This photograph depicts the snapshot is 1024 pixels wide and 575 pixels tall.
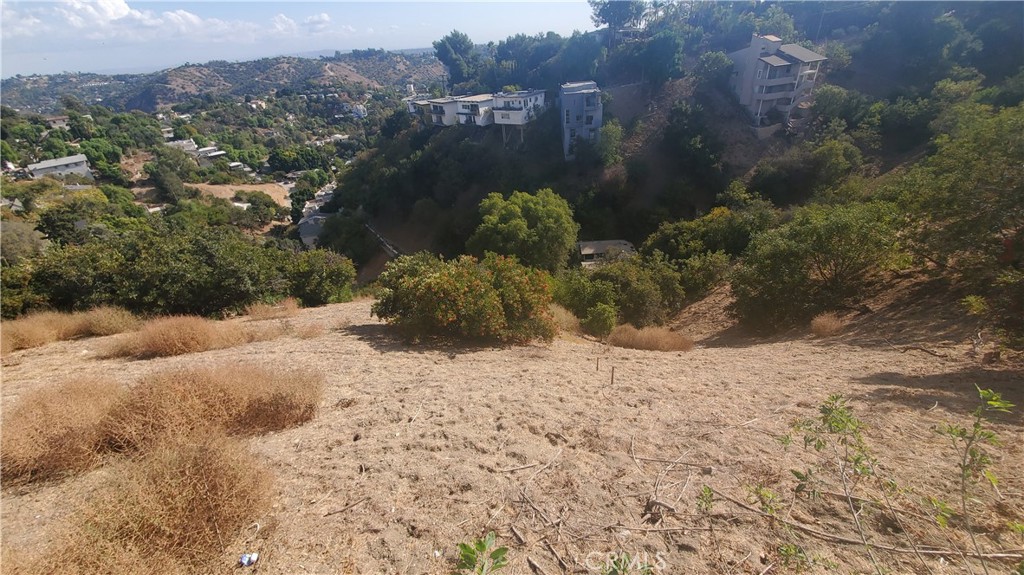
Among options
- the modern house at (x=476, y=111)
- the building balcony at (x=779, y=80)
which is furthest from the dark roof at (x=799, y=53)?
the modern house at (x=476, y=111)

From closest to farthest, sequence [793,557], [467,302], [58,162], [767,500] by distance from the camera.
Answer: [793,557] < [767,500] < [467,302] < [58,162]

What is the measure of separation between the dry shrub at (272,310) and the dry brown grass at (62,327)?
8.24 feet

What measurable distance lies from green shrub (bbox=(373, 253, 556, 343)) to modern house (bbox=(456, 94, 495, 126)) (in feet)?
105

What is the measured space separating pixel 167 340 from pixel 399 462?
6427 millimetres

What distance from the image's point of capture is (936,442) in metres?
4.73

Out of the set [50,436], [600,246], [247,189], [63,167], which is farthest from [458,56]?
[50,436]

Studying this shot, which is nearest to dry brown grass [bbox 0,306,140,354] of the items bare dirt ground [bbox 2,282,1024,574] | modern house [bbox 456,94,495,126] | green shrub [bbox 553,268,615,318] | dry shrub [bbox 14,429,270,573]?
bare dirt ground [bbox 2,282,1024,574]

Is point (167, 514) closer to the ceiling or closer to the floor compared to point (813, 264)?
closer to the ceiling

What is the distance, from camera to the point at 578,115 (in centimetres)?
3475

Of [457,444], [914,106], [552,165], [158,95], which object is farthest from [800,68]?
[158,95]

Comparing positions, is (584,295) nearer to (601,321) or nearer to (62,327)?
(601,321)

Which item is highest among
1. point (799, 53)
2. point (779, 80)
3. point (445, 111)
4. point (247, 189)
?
point (799, 53)

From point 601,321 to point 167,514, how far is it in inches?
430

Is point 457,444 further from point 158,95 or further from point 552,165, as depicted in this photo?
point 158,95
